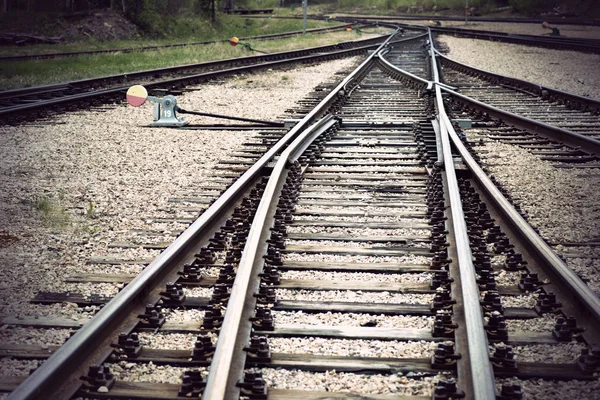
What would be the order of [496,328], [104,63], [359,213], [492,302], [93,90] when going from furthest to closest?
1. [104,63]
2. [93,90]
3. [359,213]
4. [492,302]
5. [496,328]

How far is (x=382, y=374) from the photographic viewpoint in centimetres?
326

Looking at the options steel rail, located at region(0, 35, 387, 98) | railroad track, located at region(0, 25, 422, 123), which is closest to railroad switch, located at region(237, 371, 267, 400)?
railroad track, located at region(0, 25, 422, 123)

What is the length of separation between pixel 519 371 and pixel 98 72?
1710cm

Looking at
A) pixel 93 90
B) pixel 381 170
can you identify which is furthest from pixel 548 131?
pixel 93 90

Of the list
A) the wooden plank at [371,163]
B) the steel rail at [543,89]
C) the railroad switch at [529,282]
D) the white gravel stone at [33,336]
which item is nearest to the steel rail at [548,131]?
the steel rail at [543,89]

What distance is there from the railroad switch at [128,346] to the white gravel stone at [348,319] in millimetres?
693

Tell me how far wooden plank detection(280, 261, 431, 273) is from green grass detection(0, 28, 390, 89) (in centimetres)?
1214

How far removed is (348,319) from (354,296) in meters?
0.32

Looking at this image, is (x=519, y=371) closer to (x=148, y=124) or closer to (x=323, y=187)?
(x=323, y=187)

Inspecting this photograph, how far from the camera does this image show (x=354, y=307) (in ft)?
13.0

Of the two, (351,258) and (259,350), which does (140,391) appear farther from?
(351,258)

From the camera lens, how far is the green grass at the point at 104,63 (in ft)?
55.5

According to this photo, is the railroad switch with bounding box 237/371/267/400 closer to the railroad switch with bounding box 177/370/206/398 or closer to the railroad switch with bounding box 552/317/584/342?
the railroad switch with bounding box 177/370/206/398

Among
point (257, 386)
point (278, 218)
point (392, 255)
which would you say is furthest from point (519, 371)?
Result: point (278, 218)
